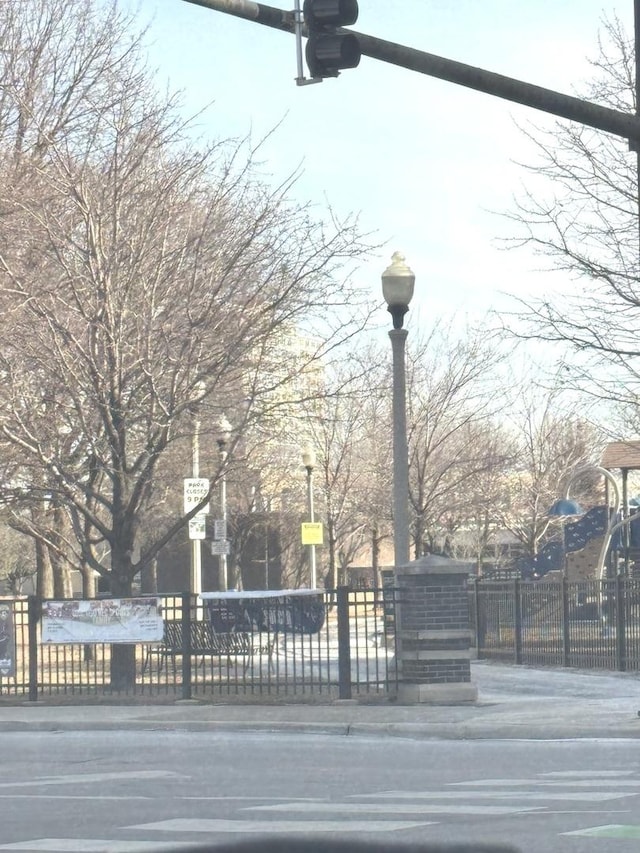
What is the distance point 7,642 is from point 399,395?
6.24 m

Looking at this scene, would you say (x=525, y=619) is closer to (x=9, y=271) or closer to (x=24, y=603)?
(x=24, y=603)

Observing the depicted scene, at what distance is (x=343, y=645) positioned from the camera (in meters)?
17.7

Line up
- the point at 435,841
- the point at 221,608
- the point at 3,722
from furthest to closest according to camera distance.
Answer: the point at 221,608 → the point at 3,722 → the point at 435,841

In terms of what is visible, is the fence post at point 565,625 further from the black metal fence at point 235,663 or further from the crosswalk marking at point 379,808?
the crosswalk marking at point 379,808

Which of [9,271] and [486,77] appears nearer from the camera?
[486,77]

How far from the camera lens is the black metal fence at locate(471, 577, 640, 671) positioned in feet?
66.6

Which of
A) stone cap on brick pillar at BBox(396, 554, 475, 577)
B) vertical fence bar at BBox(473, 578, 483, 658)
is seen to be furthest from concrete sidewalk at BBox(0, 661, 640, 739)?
vertical fence bar at BBox(473, 578, 483, 658)

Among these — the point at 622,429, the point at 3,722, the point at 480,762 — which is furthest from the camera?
the point at 622,429

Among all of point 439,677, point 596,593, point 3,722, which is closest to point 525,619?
point 596,593

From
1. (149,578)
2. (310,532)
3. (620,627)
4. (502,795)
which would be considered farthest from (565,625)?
(149,578)

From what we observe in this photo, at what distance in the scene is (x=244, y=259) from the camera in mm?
21297

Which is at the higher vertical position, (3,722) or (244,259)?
(244,259)

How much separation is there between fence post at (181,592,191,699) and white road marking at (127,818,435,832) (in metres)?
9.37

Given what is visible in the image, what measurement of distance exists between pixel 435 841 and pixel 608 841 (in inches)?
36.7
